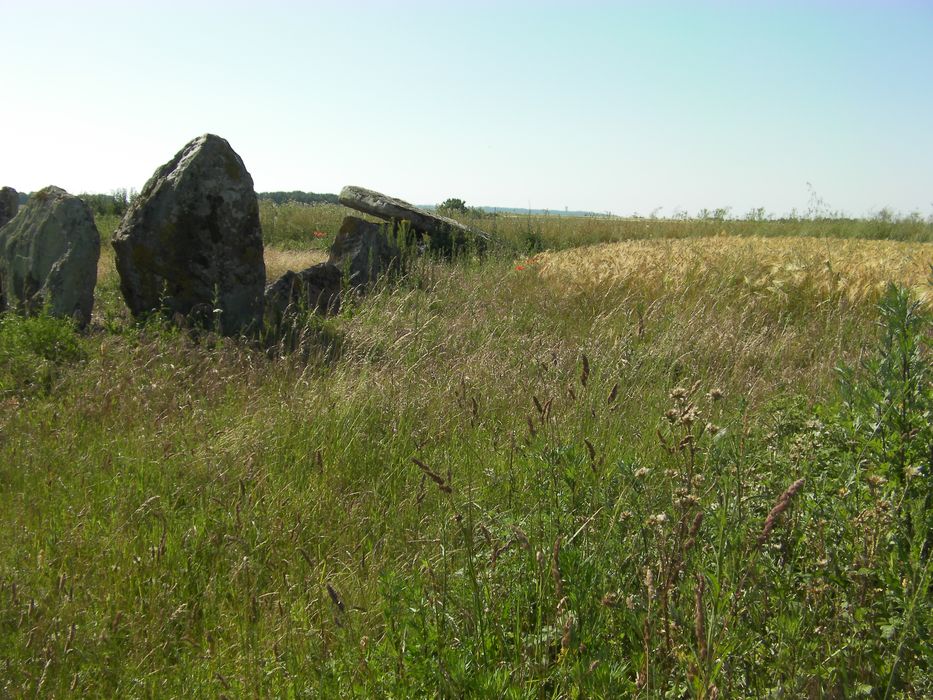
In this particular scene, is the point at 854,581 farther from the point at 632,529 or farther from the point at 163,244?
the point at 163,244

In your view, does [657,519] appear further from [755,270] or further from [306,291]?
[755,270]

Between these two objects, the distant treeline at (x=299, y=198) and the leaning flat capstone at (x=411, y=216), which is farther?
the distant treeline at (x=299, y=198)

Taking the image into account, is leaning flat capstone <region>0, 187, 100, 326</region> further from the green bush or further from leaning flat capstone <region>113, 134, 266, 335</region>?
the green bush

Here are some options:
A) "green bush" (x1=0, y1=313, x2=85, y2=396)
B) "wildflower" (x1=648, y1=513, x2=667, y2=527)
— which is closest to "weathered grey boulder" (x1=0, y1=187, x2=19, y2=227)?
"green bush" (x1=0, y1=313, x2=85, y2=396)

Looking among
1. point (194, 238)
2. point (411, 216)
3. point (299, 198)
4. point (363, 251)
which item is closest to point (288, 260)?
point (411, 216)

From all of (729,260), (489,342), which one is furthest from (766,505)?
(729,260)

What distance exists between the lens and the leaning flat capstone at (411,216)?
11.4 m

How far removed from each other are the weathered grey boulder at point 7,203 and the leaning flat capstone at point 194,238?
16.3 feet

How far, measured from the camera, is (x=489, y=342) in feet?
17.5

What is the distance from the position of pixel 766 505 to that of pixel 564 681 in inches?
37.6

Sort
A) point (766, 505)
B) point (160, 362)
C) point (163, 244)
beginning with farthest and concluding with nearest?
point (163, 244), point (160, 362), point (766, 505)

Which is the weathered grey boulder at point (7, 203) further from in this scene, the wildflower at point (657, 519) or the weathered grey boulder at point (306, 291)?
the wildflower at point (657, 519)

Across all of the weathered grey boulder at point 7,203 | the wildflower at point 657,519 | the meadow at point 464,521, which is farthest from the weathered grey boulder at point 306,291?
the wildflower at point 657,519

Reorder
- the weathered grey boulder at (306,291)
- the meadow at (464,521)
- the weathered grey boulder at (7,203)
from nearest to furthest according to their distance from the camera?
the meadow at (464,521) < the weathered grey boulder at (306,291) < the weathered grey boulder at (7,203)
